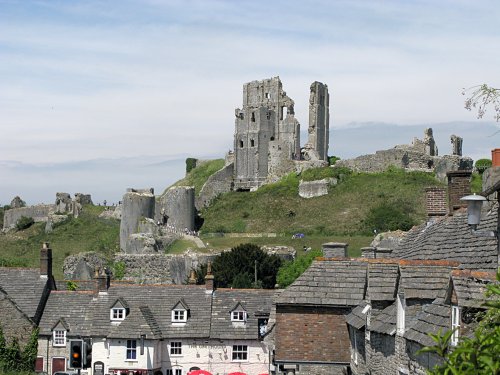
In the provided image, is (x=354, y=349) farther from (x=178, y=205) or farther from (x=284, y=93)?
(x=284, y=93)

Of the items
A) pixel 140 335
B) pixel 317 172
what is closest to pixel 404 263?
pixel 140 335

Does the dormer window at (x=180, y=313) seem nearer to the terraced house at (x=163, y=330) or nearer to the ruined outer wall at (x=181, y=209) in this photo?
the terraced house at (x=163, y=330)

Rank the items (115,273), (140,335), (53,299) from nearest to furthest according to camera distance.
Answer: (140,335) < (53,299) < (115,273)

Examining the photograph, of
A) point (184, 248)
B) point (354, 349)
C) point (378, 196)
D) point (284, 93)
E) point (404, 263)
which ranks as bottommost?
point (354, 349)

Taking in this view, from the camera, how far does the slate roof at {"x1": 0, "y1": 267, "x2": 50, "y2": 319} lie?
49.2 metres

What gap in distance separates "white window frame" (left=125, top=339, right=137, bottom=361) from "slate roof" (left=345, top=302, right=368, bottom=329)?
25.3m

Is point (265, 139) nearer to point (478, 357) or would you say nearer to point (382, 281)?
point (382, 281)

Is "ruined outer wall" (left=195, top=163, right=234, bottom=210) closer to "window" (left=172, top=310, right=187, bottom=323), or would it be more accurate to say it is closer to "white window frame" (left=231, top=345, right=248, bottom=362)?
"window" (left=172, top=310, right=187, bottom=323)

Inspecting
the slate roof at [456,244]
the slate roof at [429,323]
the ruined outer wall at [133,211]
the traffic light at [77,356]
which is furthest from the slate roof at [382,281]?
the ruined outer wall at [133,211]

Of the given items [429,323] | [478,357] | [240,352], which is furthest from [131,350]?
[478,357]

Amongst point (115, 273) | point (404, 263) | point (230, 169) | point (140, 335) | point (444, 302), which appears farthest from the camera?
point (230, 169)

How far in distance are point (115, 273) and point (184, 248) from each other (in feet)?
27.4

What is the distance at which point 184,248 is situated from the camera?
78688 mm

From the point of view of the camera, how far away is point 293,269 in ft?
209
